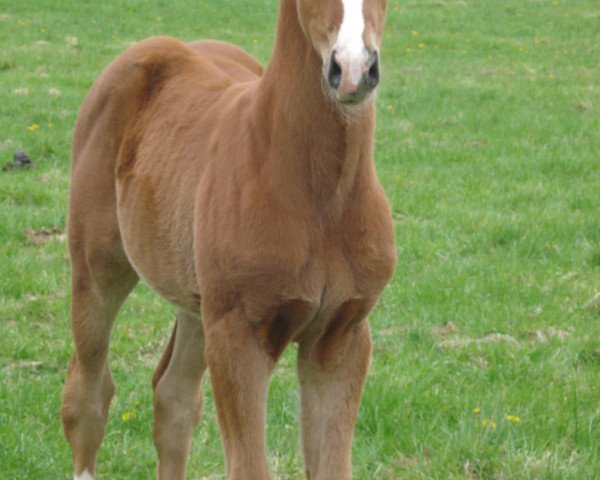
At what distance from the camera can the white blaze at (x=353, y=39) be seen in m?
2.78

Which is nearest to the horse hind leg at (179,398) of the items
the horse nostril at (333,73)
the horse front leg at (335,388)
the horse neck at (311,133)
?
the horse front leg at (335,388)

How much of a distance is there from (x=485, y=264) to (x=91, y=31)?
11619 millimetres

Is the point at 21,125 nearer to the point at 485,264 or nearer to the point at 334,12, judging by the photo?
the point at 485,264

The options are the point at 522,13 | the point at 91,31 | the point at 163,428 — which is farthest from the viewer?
the point at 522,13

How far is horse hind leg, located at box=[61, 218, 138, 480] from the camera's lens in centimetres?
449

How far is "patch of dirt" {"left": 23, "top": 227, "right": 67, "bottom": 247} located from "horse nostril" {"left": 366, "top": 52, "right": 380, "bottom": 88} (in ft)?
17.9

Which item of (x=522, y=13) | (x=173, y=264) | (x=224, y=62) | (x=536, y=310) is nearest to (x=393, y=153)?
(x=536, y=310)

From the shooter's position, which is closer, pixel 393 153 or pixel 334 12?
pixel 334 12

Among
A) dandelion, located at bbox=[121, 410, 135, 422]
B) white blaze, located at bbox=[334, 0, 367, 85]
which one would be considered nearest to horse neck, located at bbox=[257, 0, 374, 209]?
white blaze, located at bbox=[334, 0, 367, 85]

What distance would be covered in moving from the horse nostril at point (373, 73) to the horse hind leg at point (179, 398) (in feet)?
6.45

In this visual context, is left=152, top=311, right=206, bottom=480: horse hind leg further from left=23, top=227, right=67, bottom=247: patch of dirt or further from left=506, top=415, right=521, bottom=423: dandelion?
left=23, top=227, right=67, bottom=247: patch of dirt

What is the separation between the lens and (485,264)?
750cm

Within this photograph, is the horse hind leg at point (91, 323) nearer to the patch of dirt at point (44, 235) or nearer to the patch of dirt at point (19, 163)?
the patch of dirt at point (44, 235)

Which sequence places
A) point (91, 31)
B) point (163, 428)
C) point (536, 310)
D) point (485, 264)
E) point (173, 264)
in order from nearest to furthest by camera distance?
point (173, 264)
point (163, 428)
point (536, 310)
point (485, 264)
point (91, 31)
